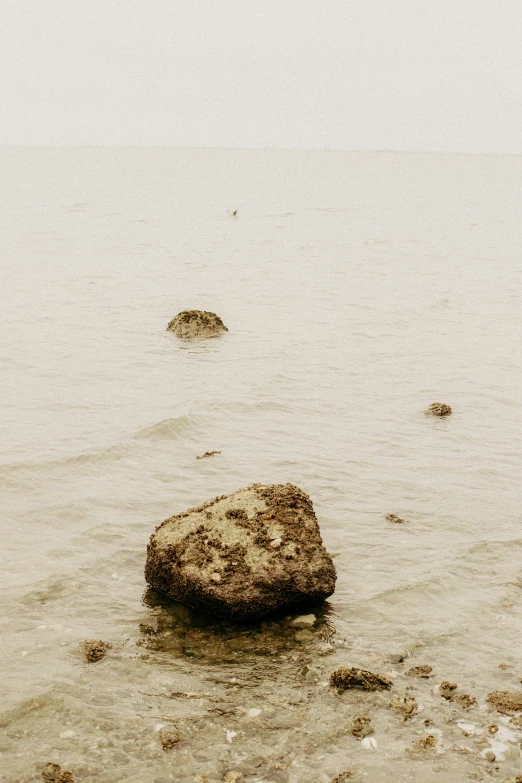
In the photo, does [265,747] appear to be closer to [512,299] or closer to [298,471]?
[298,471]

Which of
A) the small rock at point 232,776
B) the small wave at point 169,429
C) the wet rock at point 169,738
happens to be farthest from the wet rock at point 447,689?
the small wave at point 169,429

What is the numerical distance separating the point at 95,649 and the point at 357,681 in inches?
91.5

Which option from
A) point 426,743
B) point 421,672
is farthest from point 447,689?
point 426,743

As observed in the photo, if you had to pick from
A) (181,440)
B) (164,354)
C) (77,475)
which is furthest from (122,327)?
(77,475)

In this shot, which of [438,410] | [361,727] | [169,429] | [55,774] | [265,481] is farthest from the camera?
[438,410]

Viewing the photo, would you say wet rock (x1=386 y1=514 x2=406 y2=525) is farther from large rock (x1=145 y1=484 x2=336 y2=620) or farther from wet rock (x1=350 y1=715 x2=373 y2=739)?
wet rock (x1=350 y1=715 x2=373 y2=739)

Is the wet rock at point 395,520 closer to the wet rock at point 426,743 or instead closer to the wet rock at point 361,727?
the wet rock at point 361,727

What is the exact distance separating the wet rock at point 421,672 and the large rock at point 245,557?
1.24 m

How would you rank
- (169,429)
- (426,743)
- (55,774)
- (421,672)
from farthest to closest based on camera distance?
(169,429), (421,672), (426,743), (55,774)

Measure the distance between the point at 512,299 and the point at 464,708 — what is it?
22.4 metres

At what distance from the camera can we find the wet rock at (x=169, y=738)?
5.76m

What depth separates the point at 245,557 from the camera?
753 centimetres

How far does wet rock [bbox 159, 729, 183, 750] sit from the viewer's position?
18.9 feet

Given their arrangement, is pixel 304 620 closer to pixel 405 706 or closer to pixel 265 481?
pixel 405 706
